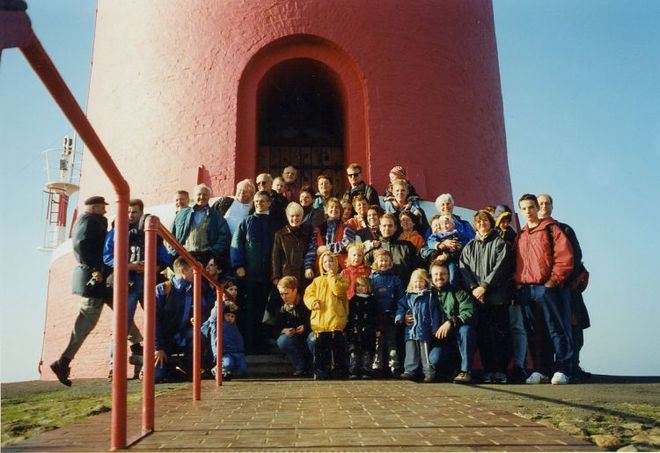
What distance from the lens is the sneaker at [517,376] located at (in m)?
5.91

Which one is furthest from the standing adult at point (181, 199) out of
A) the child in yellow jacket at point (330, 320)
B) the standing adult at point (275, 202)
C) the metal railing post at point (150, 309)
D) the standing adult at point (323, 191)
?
the metal railing post at point (150, 309)

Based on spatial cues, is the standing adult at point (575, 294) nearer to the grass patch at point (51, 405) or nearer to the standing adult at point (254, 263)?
the standing adult at point (254, 263)

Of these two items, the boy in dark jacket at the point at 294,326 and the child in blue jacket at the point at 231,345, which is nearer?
the child in blue jacket at the point at 231,345

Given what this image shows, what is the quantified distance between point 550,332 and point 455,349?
2.64 ft

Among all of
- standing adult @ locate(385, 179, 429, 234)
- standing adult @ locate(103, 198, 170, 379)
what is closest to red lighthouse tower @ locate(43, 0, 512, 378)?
standing adult @ locate(385, 179, 429, 234)

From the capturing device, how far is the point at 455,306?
237 inches

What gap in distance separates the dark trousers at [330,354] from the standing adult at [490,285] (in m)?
1.17

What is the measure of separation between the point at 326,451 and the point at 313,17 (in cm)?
685

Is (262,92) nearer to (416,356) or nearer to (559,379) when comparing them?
(416,356)

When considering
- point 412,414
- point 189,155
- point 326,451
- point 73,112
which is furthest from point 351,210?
point 73,112

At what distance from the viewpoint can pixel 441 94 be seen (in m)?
8.76

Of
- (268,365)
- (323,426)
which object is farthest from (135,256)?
(323,426)

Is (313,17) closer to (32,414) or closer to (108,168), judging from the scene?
(32,414)

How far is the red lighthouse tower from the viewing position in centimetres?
840
